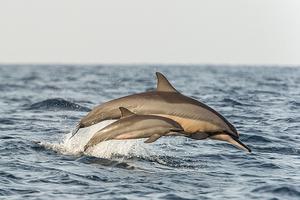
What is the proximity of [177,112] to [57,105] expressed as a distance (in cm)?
1519


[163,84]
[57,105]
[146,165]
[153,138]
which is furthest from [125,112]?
[57,105]

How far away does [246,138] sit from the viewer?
19.6 metres

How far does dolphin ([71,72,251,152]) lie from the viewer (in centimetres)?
1450

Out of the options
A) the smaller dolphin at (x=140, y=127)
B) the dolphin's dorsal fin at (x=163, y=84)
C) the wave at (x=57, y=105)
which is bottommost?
the wave at (x=57, y=105)

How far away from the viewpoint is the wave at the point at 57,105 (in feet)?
92.4

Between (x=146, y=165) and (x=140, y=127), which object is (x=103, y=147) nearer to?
(x=146, y=165)

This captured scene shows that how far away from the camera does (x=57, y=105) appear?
29156 mm

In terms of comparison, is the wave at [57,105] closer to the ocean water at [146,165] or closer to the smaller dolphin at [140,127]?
the ocean water at [146,165]

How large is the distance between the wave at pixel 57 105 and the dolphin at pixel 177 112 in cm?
1296

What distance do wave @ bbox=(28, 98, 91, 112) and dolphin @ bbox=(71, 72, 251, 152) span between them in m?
13.0

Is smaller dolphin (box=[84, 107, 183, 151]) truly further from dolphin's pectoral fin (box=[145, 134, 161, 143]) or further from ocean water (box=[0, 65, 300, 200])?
ocean water (box=[0, 65, 300, 200])

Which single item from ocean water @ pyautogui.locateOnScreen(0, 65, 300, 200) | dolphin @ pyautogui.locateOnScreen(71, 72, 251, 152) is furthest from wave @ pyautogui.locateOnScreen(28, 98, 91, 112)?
dolphin @ pyautogui.locateOnScreen(71, 72, 251, 152)

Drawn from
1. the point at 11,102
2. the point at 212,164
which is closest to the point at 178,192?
the point at 212,164

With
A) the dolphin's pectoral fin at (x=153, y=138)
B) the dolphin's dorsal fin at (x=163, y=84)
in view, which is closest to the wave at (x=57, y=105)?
the dolphin's dorsal fin at (x=163, y=84)
